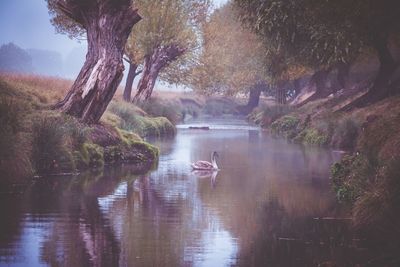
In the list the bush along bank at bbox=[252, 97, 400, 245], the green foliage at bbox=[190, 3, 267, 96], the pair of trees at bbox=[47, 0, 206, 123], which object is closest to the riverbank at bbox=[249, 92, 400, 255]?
the bush along bank at bbox=[252, 97, 400, 245]

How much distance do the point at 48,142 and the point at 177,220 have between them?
6589 mm

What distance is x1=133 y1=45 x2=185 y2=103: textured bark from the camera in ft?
141

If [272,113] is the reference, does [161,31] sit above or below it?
above

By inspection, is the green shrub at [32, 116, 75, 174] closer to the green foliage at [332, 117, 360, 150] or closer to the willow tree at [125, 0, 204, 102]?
the green foliage at [332, 117, 360, 150]

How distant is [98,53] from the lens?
2159 centimetres

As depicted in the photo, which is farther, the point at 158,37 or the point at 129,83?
the point at 129,83

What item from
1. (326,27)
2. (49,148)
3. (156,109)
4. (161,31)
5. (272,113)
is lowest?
(49,148)

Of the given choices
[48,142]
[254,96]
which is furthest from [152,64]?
[254,96]

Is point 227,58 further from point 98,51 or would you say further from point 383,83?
point 98,51

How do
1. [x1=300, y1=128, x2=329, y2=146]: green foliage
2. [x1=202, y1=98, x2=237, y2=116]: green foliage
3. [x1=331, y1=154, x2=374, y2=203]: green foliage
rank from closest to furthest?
[x1=331, y1=154, x2=374, y2=203]: green foliage, [x1=300, y1=128, x2=329, y2=146]: green foliage, [x1=202, y1=98, x2=237, y2=116]: green foliage

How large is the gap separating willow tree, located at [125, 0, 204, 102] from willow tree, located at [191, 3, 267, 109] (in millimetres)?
3430

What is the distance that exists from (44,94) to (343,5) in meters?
12.0

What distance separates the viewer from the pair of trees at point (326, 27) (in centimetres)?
1962

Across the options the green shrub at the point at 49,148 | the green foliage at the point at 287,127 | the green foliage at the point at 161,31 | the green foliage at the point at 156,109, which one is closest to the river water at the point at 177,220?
the green shrub at the point at 49,148
